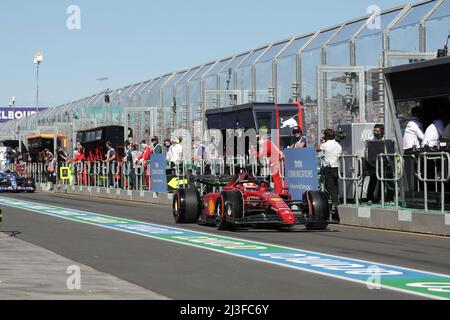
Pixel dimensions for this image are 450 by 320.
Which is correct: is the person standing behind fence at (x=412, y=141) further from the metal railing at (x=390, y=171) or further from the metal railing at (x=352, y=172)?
the metal railing at (x=352, y=172)

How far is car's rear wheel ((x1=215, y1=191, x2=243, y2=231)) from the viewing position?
17.5m

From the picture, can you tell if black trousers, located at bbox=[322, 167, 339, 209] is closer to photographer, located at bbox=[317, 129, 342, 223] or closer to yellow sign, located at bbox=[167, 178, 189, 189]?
photographer, located at bbox=[317, 129, 342, 223]

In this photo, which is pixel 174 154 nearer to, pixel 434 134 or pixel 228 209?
pixel 228 209

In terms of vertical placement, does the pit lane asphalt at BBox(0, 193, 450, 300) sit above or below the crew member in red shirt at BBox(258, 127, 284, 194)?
below

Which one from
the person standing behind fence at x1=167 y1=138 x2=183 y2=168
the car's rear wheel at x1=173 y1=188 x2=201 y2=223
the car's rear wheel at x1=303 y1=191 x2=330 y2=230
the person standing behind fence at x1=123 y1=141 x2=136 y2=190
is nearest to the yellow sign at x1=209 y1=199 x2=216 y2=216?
the car's rear wheel at x1=173 y1=188 x2=201 y2=223

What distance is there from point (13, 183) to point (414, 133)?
24.6 m

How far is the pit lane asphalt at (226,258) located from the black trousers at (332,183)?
104cm

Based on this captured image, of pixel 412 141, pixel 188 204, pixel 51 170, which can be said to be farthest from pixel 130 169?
pixel 412 141

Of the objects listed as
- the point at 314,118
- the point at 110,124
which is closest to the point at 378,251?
the point at 314,118

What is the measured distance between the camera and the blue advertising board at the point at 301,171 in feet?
66.5

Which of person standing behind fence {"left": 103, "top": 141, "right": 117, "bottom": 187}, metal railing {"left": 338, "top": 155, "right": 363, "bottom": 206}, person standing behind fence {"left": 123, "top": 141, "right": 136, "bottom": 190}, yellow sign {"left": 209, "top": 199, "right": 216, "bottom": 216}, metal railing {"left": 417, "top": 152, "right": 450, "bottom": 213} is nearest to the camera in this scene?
metal railing {"left": 417, "top": 152, "right": 450, "bottom": 213}

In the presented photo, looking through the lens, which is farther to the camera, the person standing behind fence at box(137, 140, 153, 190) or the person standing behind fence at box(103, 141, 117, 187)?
→ the person standing behind fence at box(103, 141, 117, 187)

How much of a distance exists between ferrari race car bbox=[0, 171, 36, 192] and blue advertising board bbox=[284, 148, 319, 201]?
21.0 meters

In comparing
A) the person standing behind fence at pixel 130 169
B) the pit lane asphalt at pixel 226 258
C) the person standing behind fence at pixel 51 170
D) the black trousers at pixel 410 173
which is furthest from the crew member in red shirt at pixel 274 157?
the person standing behind fence at pixel 51 170
